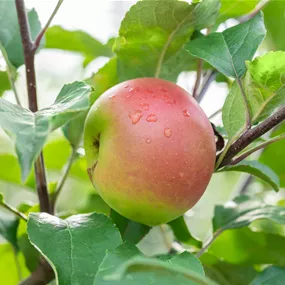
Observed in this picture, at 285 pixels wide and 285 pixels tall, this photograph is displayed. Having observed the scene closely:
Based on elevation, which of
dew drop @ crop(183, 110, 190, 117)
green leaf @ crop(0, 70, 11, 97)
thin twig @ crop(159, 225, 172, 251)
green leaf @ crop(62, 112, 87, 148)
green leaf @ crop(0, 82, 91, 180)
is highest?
green leaf @ crop(0, 82, 91, 180)

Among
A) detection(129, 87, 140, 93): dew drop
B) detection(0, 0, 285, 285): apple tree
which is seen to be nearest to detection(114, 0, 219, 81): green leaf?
detection(0, 0, 285, 285): apple tree

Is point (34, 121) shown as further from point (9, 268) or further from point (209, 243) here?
point (9, 268)

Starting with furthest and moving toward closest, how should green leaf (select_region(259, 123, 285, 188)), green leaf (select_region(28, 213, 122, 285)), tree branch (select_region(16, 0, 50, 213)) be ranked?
1. green leaf (select_region(259, 123, 285, 188))
2. tree branch (select_region(16, 0, 50, 213))
3. green leaf (select_region(28, 213, 122, 285))

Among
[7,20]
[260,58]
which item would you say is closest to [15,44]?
[7,20]

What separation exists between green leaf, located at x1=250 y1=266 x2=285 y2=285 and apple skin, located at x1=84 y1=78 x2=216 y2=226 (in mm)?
186

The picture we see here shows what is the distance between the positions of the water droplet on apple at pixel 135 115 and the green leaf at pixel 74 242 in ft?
0.36

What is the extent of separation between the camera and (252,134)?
1.87 ft

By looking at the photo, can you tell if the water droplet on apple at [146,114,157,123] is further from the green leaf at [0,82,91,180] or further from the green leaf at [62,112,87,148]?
the green leaf at [62,112,87,148]

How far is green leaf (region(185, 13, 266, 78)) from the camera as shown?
604 mm

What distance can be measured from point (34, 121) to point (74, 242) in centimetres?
15

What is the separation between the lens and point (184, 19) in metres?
0.64

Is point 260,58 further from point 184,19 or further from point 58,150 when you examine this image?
point 58,150

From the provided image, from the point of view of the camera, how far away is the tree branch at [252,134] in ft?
1.82

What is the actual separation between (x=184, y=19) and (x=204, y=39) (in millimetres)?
33
